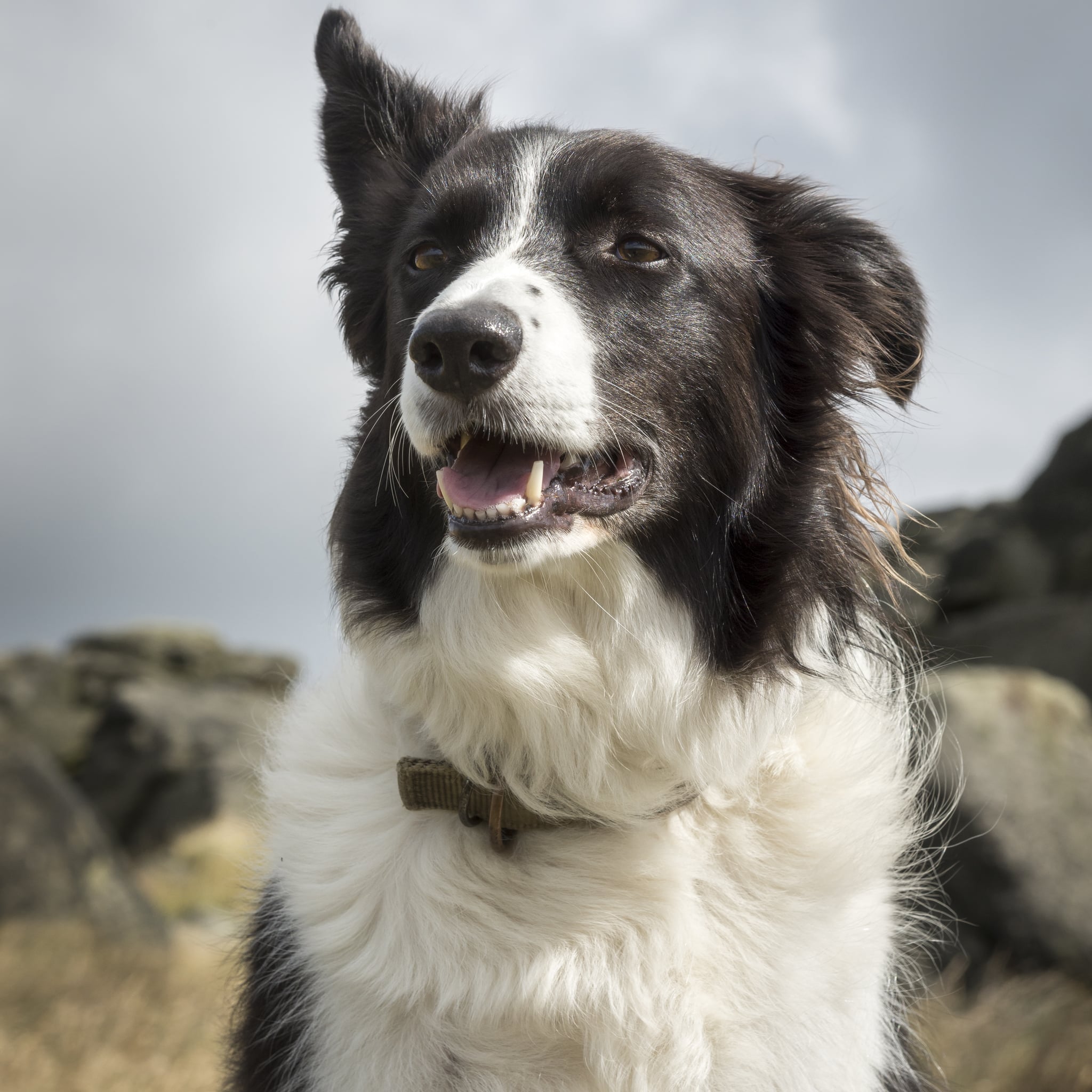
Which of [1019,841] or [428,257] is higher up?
[428,257]

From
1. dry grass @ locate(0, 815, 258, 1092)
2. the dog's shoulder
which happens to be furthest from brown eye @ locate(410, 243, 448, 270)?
dry grass @ locate(0, 815, 258, 1092)

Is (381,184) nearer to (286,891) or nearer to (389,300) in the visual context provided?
(389,300)

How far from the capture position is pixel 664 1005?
240 centimetres

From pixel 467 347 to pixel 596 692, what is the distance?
87cm

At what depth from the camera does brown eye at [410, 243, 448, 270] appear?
2.87 metres

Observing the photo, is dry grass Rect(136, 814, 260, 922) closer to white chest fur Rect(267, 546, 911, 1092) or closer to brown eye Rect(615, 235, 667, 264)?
→ white chest fur Rect(267, 546, 911, 1092)

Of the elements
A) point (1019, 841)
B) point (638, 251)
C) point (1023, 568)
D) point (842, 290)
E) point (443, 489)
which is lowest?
point (1019, 841)

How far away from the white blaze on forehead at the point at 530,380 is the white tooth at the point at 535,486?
6 centimetres

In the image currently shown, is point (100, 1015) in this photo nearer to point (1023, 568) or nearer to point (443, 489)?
point (443, 489)

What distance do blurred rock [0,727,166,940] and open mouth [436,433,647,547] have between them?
22.4ft

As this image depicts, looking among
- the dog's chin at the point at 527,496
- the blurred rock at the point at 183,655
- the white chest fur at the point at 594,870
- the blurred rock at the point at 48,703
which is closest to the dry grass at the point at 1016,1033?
the white chest fur at the point at 594,870

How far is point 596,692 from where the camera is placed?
264 centimetres

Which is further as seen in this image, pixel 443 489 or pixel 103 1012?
pixel 103 1012

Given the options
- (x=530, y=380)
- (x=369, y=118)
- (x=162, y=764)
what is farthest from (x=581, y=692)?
(x=162, y=764)
